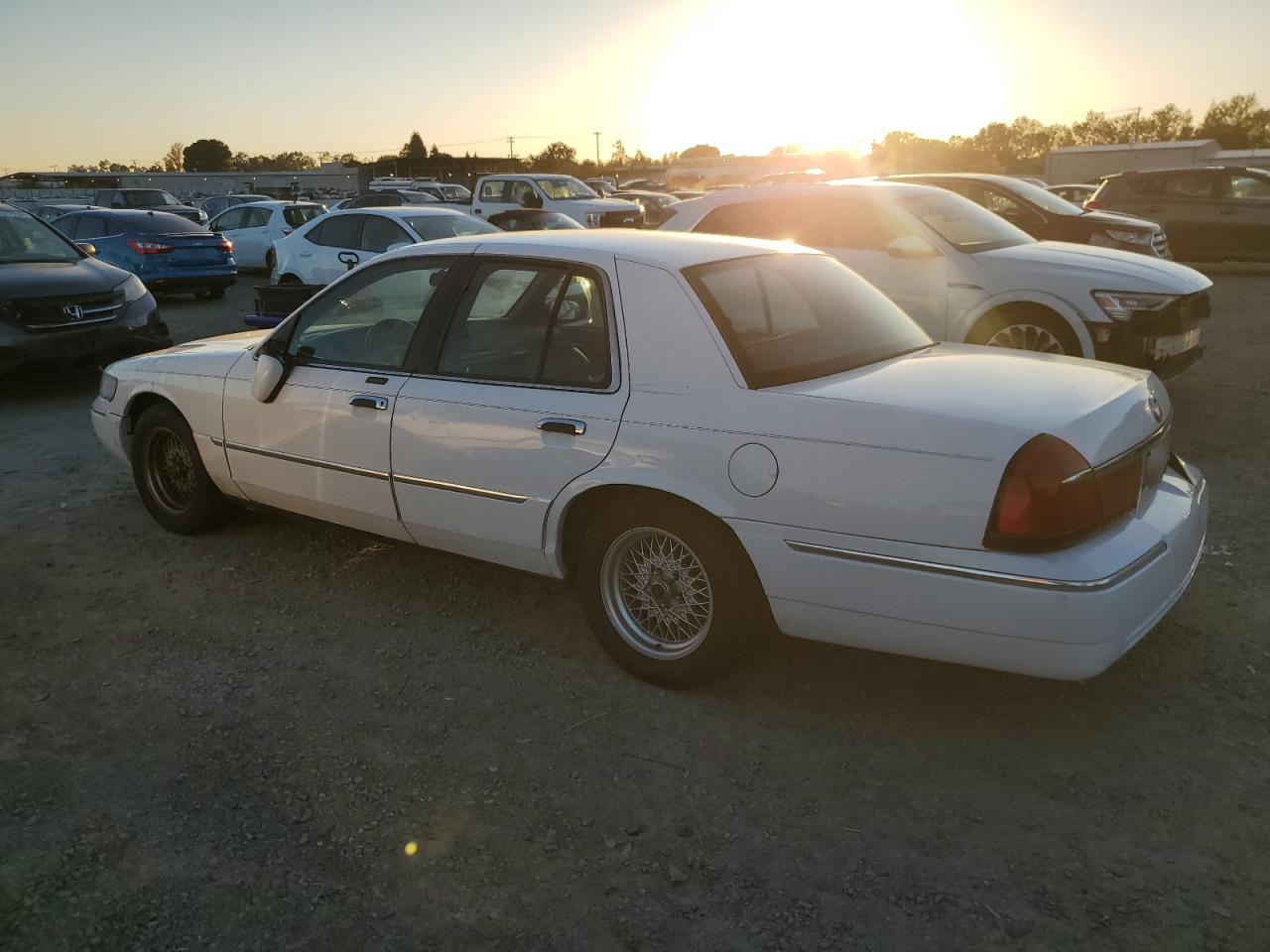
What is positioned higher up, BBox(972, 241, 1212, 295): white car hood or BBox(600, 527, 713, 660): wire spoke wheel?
BBox(972, 241, 1212, 295): white car hood

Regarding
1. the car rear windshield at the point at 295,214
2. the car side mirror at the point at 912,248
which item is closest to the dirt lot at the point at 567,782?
the car side mirror at the point at 912,248

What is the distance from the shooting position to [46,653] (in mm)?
4027

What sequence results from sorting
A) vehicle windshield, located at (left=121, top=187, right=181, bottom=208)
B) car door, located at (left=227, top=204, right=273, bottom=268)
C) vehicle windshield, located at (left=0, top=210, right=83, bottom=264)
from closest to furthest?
vehicle windshield, located at (left=0, top=210, right=83, bottom=264)
car door, located at (left=227, top=204, right=273, bottom=268)
vehicle windshield, located at (left=121, top=187, right=181, bottom=208)

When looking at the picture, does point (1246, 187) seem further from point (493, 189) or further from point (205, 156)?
point (205, 156)

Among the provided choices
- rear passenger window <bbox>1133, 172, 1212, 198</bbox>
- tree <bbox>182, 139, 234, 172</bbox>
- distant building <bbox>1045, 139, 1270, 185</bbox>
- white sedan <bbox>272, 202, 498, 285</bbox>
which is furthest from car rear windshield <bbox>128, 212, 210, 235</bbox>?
tree <bbox>182, 139, 234, 172</bbox>

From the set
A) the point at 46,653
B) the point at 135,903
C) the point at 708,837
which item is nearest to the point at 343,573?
the point at 46,653

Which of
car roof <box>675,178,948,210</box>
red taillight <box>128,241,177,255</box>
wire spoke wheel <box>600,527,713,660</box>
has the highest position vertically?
car roof <box>675,178,948,210</box>

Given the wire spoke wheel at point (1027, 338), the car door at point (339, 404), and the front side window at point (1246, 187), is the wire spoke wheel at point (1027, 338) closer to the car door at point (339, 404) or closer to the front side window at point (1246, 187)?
the car door at point (339, 404)

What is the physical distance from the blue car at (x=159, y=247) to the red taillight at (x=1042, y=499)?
1540cm

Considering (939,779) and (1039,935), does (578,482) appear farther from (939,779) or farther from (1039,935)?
(1039,935)

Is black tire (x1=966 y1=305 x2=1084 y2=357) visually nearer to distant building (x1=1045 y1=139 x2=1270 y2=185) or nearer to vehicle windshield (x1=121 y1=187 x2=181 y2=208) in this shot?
vehicle windshield (x1=121 y1=187 x2=181 y2=208)

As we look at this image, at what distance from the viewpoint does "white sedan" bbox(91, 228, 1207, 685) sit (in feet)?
9.43

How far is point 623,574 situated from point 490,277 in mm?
1352

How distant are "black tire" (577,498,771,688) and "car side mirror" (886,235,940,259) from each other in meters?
4.28
